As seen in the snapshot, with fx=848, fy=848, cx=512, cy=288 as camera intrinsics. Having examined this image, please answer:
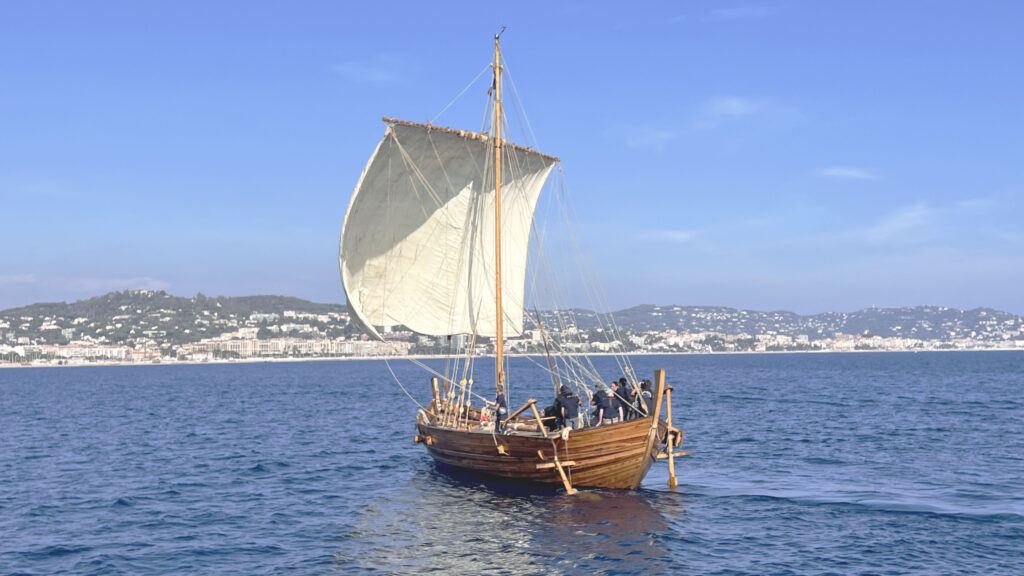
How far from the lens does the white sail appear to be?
28.5m

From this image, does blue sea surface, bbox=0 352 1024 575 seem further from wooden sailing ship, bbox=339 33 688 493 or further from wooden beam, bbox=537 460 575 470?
wooden sailing ship, bbox=339 33 688 493

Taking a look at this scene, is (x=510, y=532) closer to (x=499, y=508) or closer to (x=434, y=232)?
(x=499, y=508)

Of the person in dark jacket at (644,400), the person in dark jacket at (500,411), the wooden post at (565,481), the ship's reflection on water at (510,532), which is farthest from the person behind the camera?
the person in dark jacket at (500,411)

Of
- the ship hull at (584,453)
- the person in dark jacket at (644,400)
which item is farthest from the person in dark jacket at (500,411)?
the person in dark jacket at (644,400)

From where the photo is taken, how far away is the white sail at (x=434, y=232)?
2853cm

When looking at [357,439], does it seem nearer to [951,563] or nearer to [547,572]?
[547,572]

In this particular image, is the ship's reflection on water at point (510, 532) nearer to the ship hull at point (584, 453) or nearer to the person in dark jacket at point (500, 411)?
the ship hull at point (584, 453)

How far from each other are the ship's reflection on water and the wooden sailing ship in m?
3.00

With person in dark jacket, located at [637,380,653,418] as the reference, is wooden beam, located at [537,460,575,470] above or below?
below

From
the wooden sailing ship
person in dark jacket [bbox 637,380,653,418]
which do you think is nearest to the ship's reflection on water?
person in dark jacket [bbox 637,380,653,418]

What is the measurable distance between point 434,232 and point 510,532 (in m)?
13.6

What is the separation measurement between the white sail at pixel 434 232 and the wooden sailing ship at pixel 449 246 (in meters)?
0.04

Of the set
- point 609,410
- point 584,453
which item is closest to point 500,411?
point 584,453

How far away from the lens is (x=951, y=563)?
1623 cm
